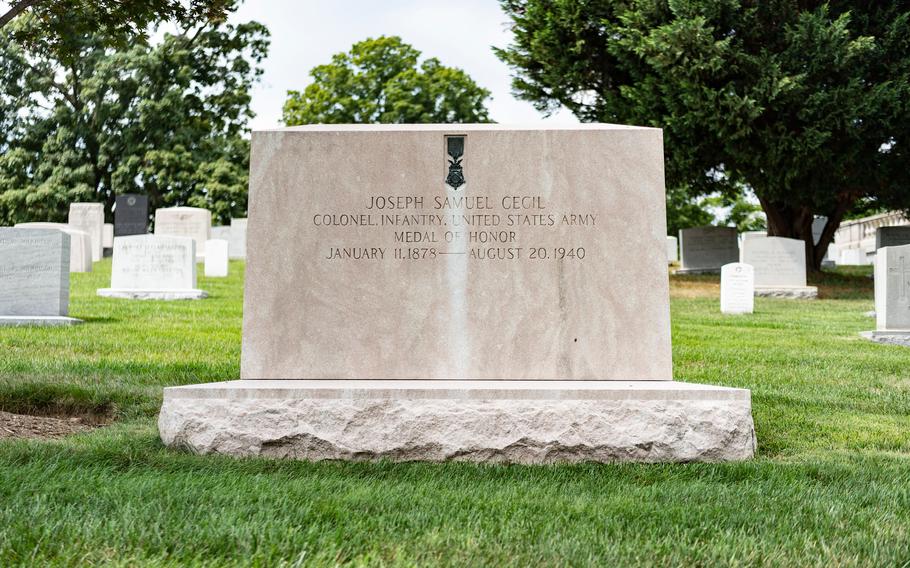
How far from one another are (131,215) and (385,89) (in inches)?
651

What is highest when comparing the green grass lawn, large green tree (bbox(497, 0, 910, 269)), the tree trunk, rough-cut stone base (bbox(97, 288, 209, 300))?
large green tree (bbox(497, 0, 910, 269))

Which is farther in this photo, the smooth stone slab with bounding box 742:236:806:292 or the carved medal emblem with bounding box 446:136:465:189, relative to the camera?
the smooth stone slab with bounding box 742:236:806:292

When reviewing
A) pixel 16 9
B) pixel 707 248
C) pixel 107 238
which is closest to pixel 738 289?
pixel 707 248

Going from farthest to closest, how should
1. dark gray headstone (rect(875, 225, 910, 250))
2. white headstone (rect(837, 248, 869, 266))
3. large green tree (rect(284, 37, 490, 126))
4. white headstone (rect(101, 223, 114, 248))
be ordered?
large green tree (rect(284, 37, 490, 126))
white headstone (rect(837, 248, 869, 266))
white headstone (rect(101, 223, 114, 248))
dark gray headstone (rect(875, 225, 910, 250))

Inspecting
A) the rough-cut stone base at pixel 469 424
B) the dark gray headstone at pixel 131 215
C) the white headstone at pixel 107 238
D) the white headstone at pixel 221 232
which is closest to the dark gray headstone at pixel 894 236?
the rough-cut stone base at pixel 469 424

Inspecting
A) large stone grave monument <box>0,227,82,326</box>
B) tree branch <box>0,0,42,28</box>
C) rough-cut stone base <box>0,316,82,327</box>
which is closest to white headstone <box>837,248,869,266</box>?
large stone grave monument <box>0,227,82,326</box>

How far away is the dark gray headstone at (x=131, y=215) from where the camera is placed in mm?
30594

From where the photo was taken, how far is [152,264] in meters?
15.5

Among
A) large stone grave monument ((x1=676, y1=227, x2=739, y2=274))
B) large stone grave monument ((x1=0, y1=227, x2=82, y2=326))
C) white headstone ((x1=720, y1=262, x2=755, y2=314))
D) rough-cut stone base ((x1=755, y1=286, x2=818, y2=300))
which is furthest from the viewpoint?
large stone grave monument ((x1=676, y1=227, x2=739, y2=274))

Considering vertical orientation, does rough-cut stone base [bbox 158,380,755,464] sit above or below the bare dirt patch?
above

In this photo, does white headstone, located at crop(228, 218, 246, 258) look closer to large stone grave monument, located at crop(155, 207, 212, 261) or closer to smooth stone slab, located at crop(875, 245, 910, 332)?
large stone grave monument, located at crop(155, 207, 212, 261)

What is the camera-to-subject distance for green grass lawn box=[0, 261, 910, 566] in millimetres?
2797

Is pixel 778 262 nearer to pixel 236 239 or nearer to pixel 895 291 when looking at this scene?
pixel 895 291

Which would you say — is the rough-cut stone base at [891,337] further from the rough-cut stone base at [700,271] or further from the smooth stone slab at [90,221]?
the smooth stone slab at [90,221]
